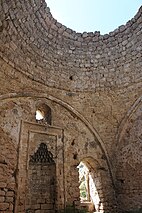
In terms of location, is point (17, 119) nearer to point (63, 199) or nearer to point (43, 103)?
point (43, 103)

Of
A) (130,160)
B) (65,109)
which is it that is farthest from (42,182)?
(130,160)

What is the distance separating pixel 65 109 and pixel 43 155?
1.64 m

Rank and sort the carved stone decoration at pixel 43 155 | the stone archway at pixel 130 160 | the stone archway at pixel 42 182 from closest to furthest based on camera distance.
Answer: the stone archway at pixel 42 182 → the carved stone decoration at pixel 43 155 → the stone archway at pixel 130 160

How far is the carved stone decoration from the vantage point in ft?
20.1

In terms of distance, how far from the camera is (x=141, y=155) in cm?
645

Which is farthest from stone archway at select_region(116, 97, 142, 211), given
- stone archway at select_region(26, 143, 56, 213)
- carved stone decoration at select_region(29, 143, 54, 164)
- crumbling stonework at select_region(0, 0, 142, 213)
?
carved stone decoration at select_region(29, 143, 54, 164)

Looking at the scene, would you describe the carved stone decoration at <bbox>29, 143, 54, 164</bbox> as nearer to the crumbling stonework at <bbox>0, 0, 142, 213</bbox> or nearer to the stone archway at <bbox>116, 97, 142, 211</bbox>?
the crumbling stonework at <bbox>0, 0, 142, 213</bbox>

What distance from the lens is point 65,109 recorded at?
22.9ft

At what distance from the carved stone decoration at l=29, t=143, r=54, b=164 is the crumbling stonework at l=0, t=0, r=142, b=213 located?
0.30ft

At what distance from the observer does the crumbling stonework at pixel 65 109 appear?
5581 millimetres

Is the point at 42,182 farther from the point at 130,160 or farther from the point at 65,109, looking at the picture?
the point at 130,160

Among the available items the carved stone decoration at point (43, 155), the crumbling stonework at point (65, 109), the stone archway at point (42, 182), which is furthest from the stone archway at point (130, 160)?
the carved stone decoration at point (43, 155)

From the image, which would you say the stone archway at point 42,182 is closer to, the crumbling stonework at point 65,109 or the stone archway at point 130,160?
the crumbling stonework at point 65,109

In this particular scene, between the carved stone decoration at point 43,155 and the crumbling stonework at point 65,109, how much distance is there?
90 mm
